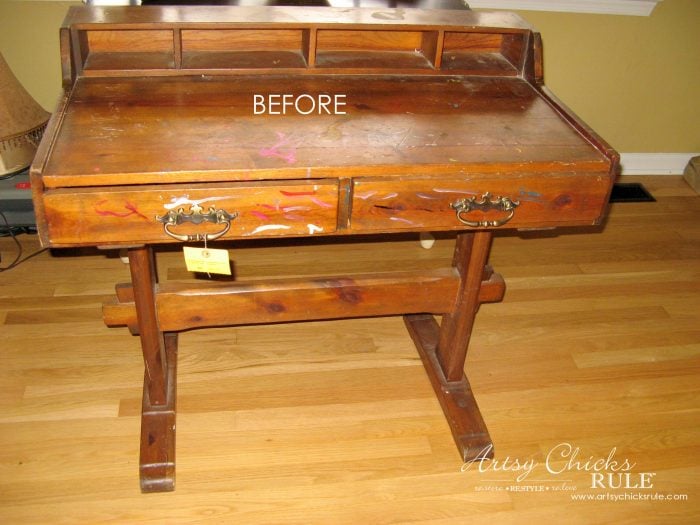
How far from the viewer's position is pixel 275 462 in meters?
1.77

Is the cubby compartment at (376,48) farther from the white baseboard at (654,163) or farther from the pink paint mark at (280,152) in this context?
the white baseboard at (654,163)

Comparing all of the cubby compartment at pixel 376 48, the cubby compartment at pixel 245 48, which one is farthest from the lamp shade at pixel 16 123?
the cubby compartment at pixel 376 48

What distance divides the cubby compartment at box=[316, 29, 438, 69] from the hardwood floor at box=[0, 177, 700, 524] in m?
0.90

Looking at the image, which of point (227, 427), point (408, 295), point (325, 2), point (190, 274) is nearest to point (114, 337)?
point (190, 274)

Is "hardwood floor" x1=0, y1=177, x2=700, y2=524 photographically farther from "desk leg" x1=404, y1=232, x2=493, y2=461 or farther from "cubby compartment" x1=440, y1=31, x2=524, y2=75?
"cubby compartment" x1=440, y1=31, x2=524, y2=75

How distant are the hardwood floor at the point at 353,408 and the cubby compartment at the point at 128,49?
0.90 metres

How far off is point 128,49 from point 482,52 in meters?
0.95

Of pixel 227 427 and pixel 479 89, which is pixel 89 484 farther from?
pixel 479 89

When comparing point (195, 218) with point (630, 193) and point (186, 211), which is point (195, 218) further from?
point (630, 193)

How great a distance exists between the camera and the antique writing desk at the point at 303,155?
4.27 feet

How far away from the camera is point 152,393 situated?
182cm

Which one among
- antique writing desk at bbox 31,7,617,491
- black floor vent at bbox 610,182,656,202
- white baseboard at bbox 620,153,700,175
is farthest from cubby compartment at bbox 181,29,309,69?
white baseboard at bbox 620,153,700,175

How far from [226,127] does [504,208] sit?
0.63 meters

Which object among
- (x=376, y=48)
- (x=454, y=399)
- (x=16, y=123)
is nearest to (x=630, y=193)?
(x=454, y=399)
